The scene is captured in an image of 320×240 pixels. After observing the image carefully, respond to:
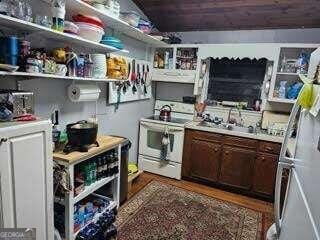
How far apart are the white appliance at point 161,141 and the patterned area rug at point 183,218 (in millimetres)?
474

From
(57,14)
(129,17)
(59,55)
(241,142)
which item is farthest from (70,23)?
(241,142)

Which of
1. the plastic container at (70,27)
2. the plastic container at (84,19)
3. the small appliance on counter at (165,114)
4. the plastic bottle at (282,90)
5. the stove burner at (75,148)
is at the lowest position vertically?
the stove burner at (75,148)

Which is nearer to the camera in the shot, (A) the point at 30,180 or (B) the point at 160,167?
(A) the point at 30,180

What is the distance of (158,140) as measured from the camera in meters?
3.40

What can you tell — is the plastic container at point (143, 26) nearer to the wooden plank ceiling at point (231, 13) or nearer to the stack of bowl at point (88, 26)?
the wooden plank ceiling at point (231, 13)

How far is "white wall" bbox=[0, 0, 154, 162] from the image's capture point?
1.85m

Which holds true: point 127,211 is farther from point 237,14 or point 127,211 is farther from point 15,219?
point 237,14

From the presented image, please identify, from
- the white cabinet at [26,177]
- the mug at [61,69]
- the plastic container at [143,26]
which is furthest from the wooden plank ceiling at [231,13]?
the white cabinet at [26,177]

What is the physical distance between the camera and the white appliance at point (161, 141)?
10.6ft

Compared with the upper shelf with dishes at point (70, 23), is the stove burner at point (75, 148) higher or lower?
lower

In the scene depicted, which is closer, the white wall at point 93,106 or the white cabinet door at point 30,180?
the white cabinet door at point 30,180

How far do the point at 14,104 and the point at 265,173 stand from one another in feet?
8.71

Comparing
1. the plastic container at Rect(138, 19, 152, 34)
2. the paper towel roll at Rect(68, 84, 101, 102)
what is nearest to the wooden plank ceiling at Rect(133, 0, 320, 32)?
the plastic container at Rect(138, 19, 152, 34)

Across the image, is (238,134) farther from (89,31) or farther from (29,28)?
(29,28)
